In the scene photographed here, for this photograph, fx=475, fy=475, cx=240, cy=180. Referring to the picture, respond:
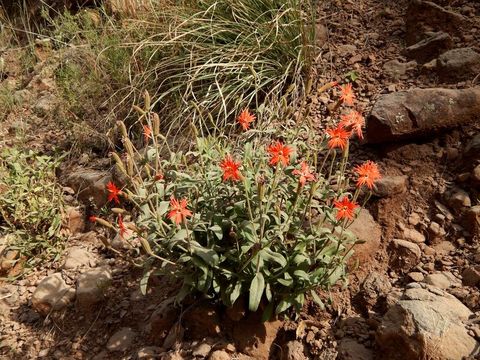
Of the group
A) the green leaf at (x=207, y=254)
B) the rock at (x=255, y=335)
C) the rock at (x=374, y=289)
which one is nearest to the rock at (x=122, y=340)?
the rock at (x=255, y=335)

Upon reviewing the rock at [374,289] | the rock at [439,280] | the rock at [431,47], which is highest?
the rock at [431,47]

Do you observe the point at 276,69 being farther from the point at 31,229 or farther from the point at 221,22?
the point at 31,229

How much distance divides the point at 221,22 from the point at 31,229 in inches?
73.1

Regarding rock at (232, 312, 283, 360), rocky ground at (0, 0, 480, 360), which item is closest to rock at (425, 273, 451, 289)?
rocky ground at (0, 0, 480, 360)

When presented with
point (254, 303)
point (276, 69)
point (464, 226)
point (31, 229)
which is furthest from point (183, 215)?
point (276, 69)

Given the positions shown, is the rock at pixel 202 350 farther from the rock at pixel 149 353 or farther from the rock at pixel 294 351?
the rock at pixel 294 351

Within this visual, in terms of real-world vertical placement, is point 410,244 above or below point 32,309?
above

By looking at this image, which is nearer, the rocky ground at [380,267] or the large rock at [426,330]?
the large rock at [426,330]

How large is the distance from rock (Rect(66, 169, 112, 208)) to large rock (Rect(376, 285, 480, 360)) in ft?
6.01

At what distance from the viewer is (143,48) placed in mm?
3410

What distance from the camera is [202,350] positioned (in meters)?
1.92

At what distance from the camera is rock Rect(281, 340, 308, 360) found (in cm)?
188

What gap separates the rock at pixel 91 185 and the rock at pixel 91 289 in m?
0.58

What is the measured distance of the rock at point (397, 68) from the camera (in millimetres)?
2834
